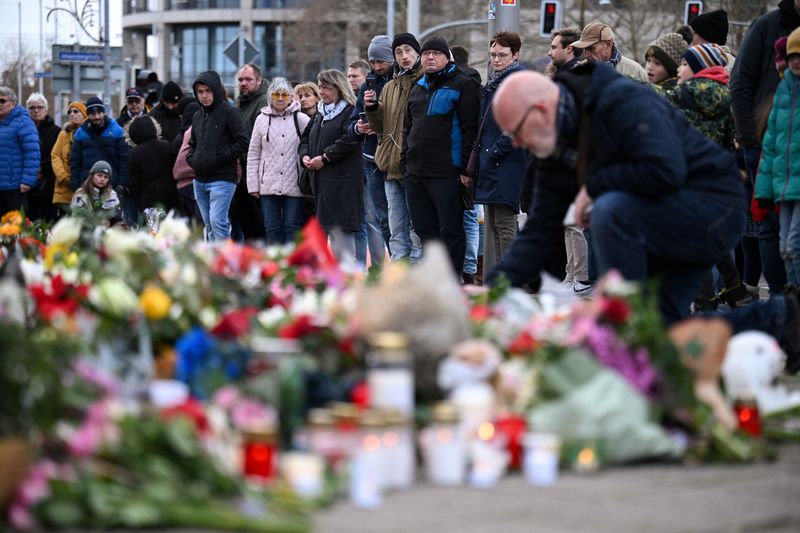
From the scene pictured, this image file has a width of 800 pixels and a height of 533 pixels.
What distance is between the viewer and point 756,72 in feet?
33.2

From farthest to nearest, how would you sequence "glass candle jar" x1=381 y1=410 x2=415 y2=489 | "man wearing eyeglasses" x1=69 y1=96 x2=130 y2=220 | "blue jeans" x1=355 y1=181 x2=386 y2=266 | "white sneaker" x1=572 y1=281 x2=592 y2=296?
"man wearing eyeglasses" x1=69 y1=96 x2=130 y2=220 < "blue jeans" x1=355 y1=181 x2=386 y2=266 < "white sneaker" x1=572 y1=281 x2=592 y2=296 < "glass candle jar" x1=381 y1=410 x2=415 y2=489

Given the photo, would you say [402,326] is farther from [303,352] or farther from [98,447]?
[98,447]

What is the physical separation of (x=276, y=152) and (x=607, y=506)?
397 inches

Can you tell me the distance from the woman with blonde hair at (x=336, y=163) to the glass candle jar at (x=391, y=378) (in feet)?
28.2

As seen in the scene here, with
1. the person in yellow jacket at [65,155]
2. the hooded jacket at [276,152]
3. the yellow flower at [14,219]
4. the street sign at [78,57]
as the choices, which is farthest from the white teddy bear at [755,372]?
the street sign at [78,57]

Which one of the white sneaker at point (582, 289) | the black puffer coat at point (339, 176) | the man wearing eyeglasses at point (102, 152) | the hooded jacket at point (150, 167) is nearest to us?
the white sneaker at point (582, 289)

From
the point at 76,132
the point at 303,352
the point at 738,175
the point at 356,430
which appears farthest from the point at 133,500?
the point at 76,132

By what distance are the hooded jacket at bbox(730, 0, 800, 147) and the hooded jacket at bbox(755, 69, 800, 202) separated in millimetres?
593

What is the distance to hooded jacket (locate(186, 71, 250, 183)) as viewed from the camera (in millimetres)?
14453

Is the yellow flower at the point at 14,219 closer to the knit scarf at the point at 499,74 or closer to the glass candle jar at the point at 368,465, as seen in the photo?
the knit scarf at the point at 499,74

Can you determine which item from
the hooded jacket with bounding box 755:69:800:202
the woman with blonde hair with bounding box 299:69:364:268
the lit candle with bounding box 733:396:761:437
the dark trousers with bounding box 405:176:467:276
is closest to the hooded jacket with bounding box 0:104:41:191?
the woman with blonde hair with bounding box 299:69:364:268

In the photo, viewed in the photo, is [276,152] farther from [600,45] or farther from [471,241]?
[600,45]

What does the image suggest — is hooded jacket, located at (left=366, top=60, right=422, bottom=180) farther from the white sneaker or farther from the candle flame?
the candle flame

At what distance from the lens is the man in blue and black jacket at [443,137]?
1157cm
